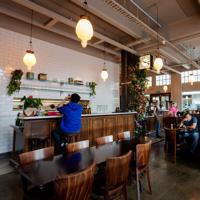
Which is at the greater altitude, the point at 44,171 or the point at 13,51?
the point at 13,51

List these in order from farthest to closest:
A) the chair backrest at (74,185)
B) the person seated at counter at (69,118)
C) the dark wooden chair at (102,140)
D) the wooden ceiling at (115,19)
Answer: the wooden ceiling at (115,19), the person seated at counter at (69,118), the dark wooden chair at (102,140), the chair backrest at (74,185)

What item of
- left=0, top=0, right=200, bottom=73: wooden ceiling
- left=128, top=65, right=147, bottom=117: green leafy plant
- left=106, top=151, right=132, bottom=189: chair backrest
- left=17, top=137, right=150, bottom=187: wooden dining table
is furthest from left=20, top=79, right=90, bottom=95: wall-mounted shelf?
left=106, top=151, right=132, bottom=189: chair backrest

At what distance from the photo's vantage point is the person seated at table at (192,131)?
442 cm

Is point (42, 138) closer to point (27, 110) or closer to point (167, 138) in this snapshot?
point (27, 110)

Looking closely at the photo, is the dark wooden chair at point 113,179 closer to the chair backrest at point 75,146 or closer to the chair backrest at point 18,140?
the chair backrest at point 75,146

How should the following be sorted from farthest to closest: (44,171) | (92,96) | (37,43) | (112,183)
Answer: (92,96), (37,43), (112,183), (44,171)

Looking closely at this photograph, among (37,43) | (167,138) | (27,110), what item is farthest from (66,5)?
(167,138)

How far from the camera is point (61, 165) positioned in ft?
6.04

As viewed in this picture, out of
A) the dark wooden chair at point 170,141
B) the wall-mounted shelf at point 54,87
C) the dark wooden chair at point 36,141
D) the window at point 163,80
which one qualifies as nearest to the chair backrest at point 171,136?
the dark wooden chair at point 170,141

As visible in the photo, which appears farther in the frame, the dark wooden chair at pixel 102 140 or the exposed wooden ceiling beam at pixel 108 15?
the exposed wooden ceiling beam at pixel 108 15

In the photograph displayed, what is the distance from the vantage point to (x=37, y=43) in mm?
5625

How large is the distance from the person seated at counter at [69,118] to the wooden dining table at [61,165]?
1.14 meters

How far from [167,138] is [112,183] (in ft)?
11.4

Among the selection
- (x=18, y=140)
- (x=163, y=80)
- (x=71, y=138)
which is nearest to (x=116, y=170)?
(x=71, y=138)
